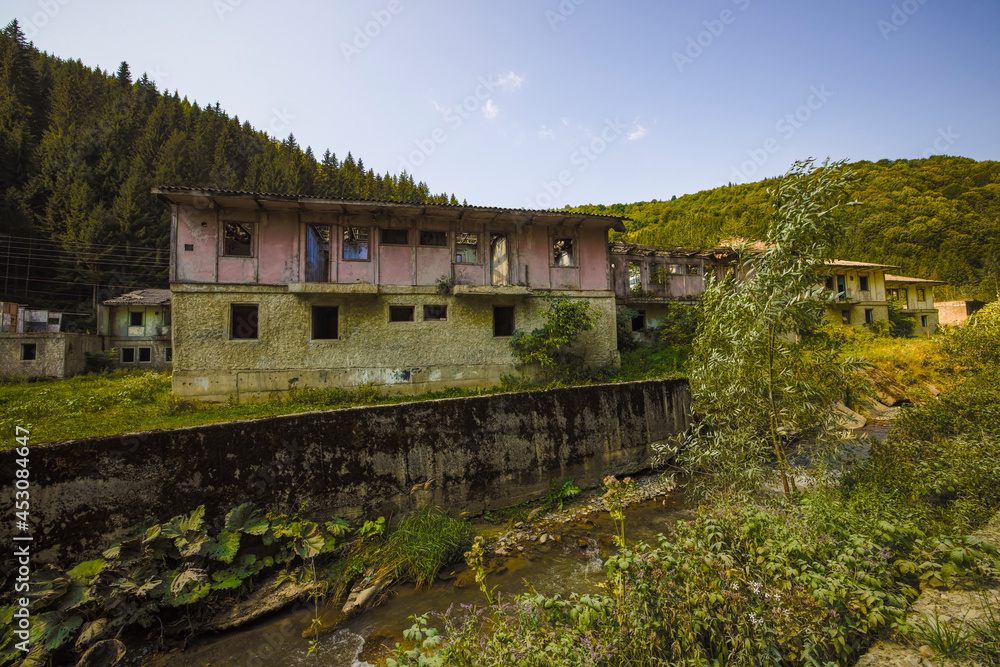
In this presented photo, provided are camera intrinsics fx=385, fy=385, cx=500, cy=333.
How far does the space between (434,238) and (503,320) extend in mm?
3962

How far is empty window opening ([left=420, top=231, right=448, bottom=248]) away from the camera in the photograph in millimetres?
13758

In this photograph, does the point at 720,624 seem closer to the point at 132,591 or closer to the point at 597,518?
the point at 597,518

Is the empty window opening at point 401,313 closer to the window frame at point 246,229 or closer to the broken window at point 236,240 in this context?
the window frame at point 246,229

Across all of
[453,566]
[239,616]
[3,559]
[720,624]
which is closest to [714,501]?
[720,624]

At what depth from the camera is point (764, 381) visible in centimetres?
511

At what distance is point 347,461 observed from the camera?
22.4 ft

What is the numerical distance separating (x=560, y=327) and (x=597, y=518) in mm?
6632

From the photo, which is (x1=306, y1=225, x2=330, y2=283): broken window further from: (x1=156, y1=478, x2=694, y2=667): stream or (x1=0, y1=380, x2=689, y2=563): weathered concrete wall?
(x1=156, y1=478, x2=694, y2=667): stream

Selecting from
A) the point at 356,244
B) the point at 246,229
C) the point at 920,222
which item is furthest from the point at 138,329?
the point at 920,222

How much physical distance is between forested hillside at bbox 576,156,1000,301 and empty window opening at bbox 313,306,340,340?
96.3 ft

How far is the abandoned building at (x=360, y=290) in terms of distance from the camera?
11.5m

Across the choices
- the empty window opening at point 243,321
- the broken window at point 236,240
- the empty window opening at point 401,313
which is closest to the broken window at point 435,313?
the empty window opening at point 401,313

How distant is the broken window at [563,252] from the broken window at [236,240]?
10.3 m

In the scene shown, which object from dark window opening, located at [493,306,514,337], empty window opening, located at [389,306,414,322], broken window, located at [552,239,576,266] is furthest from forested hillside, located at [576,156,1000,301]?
empty window opening, located at [389,306,414,322]
